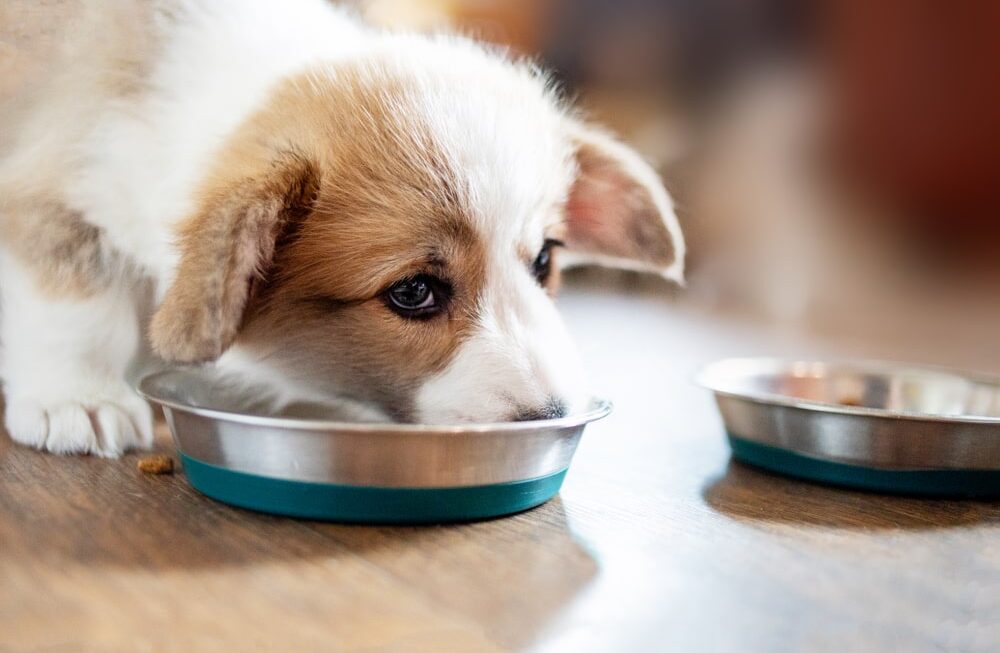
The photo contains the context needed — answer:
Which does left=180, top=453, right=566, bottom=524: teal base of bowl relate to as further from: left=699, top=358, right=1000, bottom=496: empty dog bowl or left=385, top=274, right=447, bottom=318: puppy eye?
left=699, top=358, right=1000, bottom=496: empty dog bowl

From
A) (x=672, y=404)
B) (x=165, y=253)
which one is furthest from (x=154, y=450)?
(x=672, y=404)

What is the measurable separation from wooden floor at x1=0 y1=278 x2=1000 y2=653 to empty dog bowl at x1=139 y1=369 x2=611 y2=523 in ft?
0.11

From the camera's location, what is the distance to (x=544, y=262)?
6.63ft

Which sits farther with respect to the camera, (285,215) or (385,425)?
(285,215)

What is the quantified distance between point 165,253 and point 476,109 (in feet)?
1.98

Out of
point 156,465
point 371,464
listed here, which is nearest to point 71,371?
point 156,465

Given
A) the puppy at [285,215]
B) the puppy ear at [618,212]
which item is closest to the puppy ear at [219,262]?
the puppy at [285,215]

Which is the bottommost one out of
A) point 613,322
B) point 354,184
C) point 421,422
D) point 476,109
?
point 613,322

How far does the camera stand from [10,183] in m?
1.96

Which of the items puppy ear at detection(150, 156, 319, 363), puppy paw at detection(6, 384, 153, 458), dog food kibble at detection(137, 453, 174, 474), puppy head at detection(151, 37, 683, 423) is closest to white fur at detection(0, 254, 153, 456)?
puppy paw at detection(6, 384, 153, 458)

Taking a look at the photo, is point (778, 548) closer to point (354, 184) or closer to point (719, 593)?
point (719, 593)

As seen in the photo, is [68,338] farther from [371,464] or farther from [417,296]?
[371,464]

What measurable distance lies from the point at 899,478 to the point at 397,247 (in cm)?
95

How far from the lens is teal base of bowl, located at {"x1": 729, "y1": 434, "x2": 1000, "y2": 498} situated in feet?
5.75
